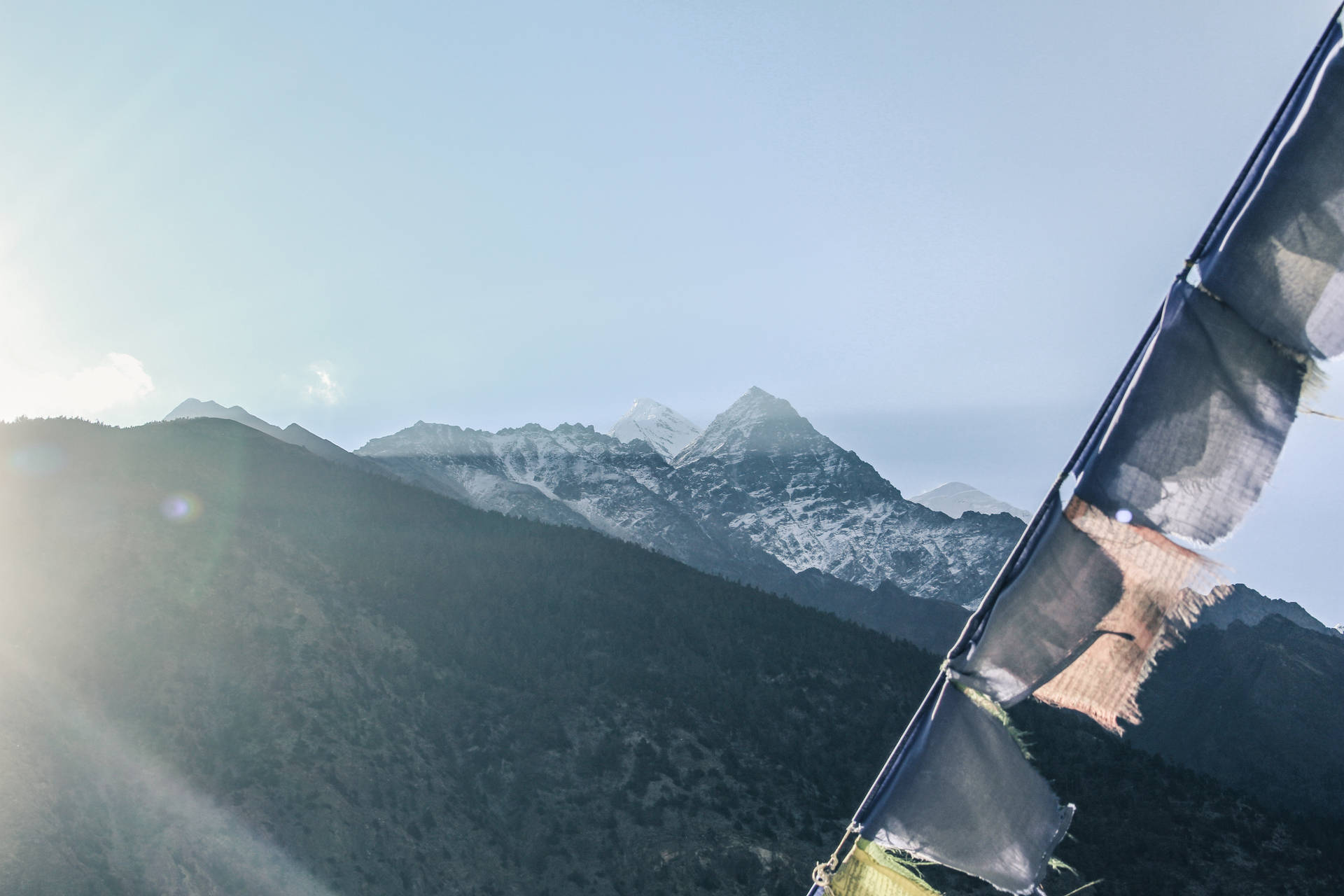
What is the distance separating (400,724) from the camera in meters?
A: 44.7

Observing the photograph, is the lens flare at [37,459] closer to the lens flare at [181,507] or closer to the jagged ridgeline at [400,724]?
the jagged ridgeline at [400,724]

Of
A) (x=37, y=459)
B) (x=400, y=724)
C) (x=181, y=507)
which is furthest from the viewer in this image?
(x=181, y=507)

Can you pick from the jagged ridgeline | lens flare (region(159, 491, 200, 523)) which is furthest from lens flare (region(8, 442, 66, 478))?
lens flare (region(159, 491, 200, 523))

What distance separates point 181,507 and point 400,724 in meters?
20.3

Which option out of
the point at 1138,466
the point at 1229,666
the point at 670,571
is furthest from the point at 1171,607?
the point at 1229,666

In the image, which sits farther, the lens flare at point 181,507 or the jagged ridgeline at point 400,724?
the lens flare at point 181,507

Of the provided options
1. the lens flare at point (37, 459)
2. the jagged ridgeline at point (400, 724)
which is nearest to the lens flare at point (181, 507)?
the jagged ridgeline at point (400, 724)

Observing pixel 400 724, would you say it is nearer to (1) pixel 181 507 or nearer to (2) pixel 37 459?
(1) pixel 181 507

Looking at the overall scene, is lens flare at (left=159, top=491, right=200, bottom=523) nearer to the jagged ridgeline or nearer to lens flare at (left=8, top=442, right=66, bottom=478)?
the jagged ridgeline

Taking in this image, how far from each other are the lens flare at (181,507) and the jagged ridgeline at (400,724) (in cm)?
33

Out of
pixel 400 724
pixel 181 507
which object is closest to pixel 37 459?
pixel 181 507

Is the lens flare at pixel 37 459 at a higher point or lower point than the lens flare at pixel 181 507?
lower

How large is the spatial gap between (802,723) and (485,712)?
2026 cm

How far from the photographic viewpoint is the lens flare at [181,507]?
161 feet
